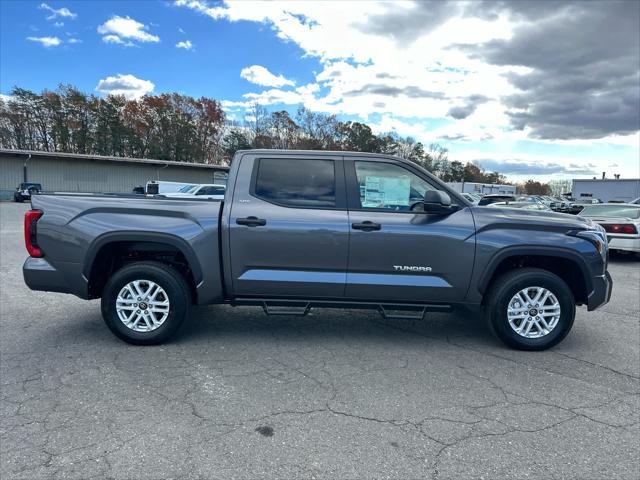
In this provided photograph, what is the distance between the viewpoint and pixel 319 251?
13.3ft

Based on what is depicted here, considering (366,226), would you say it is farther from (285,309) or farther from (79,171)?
(79,171)

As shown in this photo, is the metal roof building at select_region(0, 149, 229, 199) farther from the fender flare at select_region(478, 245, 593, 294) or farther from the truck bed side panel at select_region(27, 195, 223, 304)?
the fender flare at select_region(478, 245, 593, 294)

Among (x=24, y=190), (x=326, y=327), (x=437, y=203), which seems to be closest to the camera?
(x=437, y=203)

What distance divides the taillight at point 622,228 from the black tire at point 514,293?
7.46 m

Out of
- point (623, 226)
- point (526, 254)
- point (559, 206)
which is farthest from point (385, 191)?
point (559, 206)

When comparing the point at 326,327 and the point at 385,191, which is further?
the point at 326,327

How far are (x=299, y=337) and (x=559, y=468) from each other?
2.62 metres

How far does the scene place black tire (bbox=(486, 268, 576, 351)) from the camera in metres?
4.11

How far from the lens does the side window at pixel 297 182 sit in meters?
4.16

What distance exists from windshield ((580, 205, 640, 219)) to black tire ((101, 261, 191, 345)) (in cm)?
1067

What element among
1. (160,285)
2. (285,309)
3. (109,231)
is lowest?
(285,309)

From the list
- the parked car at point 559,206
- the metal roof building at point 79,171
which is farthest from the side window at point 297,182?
the metal roof building at point 79,171

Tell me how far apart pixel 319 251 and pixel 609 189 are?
229 ft

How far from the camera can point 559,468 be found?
2477mm
